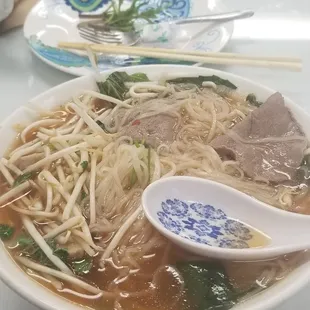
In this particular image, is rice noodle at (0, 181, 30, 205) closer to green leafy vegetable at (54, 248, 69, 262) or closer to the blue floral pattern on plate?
green leafy vegetable at (54, 248, 69, 262)

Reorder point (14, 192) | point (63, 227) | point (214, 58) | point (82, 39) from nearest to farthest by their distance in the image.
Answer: point (63, 227) < point (14, 192) < point (214, 58) < point (82, 39)

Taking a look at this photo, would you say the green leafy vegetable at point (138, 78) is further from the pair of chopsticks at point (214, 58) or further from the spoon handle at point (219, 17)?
the spoon handle at point (219, 17)

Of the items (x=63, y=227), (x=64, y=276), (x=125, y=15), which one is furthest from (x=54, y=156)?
(x=125, y=15)

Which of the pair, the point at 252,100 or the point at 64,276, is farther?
the point at 252,100

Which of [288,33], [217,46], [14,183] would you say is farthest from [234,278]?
[288,33]

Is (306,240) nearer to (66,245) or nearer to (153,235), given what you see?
(153,235)

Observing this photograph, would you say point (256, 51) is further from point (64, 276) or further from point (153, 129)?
point (64, 276)
